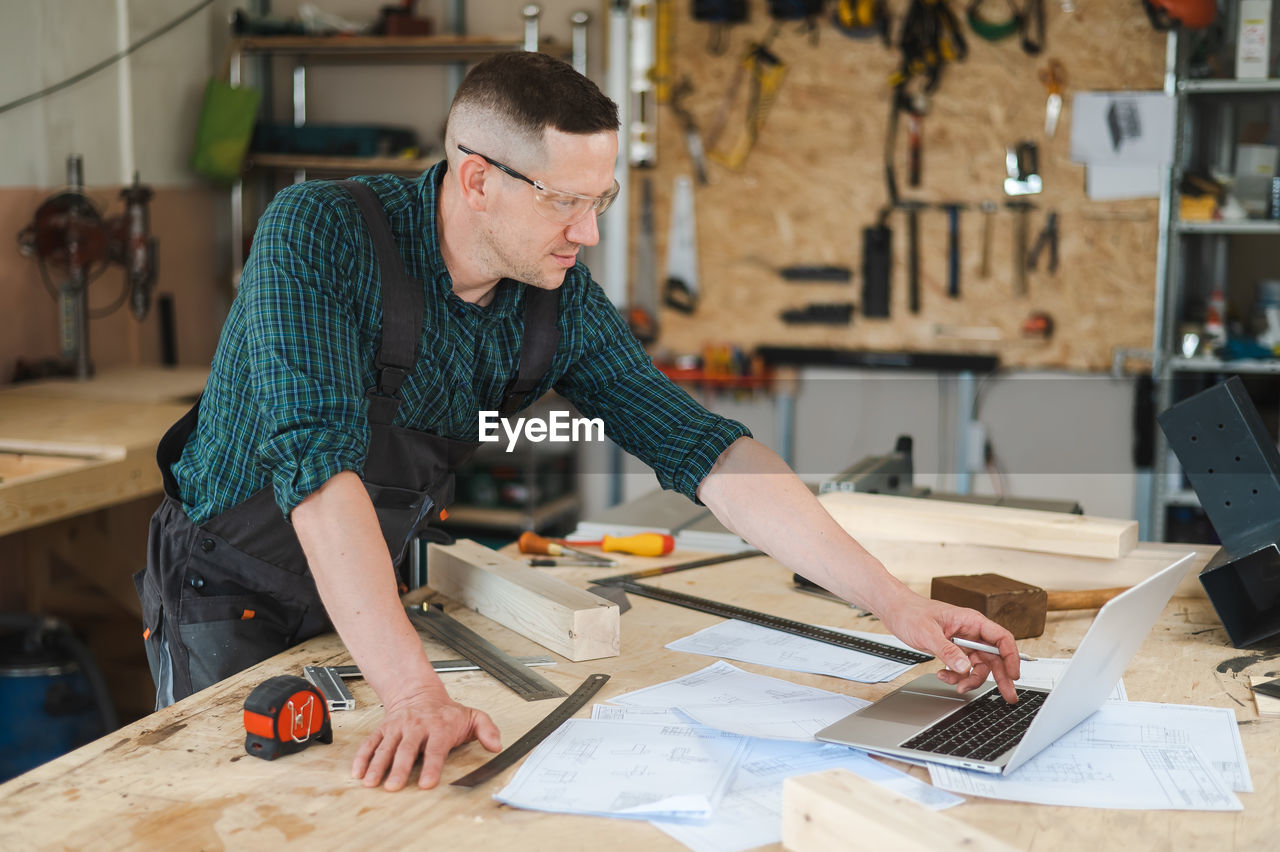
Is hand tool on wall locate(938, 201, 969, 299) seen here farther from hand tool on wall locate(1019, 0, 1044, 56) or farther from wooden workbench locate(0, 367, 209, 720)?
wooden workbench locate(0, 367, 209, 720)

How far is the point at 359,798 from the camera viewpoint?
112 cm

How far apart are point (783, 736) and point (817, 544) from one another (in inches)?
15.8

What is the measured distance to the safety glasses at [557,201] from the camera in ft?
4.95

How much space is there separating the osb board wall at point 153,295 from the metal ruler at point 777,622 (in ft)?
9.47

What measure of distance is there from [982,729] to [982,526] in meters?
0.66

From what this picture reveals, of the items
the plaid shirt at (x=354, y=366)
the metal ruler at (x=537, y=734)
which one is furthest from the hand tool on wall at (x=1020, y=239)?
the metal ruler at (x=537, y=734)

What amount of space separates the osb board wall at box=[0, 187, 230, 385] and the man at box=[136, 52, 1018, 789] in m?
2.53

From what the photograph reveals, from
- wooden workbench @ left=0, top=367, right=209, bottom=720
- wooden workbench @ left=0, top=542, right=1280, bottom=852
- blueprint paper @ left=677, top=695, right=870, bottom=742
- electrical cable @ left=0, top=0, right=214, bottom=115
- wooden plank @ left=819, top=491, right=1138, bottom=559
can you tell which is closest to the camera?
wooden workbench @ left=0, top=542, right=1280, bottom=852

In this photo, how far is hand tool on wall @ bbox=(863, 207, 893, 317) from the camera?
443 centimetres

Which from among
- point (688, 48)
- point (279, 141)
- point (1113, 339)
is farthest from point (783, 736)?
point (279, 141)

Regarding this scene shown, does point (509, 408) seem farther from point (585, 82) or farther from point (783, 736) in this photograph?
point (783, 736)

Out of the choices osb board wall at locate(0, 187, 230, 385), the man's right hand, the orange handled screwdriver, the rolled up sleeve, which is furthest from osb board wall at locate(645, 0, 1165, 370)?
the man's right hand

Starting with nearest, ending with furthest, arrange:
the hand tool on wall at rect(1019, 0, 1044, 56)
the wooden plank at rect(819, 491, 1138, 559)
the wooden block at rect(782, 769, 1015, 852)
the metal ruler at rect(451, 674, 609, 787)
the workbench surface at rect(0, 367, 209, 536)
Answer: the wooden block at rect(782, 769, 1015, 852)
the metal ruler at rect(451, 674, 609, 787)
the wooden plank at rect(819, 491, 1138, 559)
the workbench surface at rect(0, 367, 209, 536)
the hand tool on wall at rect(1019, 0, 1044, 56)

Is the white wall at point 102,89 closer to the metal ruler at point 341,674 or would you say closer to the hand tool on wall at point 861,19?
→ the hand tool on wall at point 861,19
